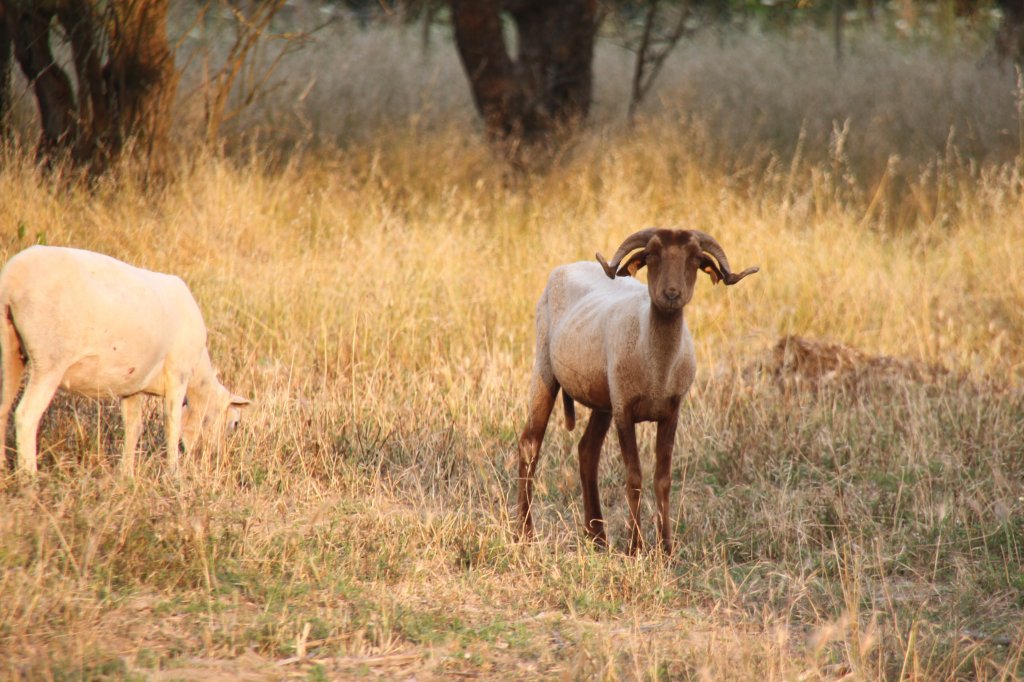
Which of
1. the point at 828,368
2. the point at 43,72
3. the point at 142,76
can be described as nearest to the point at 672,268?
the point at 828,368

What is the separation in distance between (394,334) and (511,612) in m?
3.15

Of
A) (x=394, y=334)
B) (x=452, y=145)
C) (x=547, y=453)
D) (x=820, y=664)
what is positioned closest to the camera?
(x=820, y=664)

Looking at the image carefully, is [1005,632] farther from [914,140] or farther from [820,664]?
[914,140]

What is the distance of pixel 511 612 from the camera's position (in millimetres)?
4059

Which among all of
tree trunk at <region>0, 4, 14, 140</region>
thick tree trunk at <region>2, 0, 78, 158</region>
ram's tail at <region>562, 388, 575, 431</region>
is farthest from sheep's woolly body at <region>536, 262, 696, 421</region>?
tree trunk at <region>0, 4, 14, 140</region>

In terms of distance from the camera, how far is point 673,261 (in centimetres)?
416

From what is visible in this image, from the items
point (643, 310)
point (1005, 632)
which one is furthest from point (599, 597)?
point (1005, 632)

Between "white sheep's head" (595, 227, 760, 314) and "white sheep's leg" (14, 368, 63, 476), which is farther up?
"white sheep's head" (595, 227, 760, 314)

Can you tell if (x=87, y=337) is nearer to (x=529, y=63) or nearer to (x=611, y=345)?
(x=611, y=345)

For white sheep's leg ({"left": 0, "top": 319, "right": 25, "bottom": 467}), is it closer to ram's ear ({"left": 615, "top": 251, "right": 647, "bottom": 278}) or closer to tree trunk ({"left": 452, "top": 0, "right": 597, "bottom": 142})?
ram's ear ({"left": 615, "top": 251, "right": 647, "bottom": 278})

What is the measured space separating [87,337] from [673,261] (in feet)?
7.61

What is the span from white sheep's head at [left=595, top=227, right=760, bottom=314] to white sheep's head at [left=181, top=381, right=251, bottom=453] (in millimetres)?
2133

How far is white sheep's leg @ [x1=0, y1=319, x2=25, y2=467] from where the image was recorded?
181 inches

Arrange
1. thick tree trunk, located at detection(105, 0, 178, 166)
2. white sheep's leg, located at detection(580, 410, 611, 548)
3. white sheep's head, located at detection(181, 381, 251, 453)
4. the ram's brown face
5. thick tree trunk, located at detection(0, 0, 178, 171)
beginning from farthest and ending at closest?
thick tree trunk, located at detection(105, 0, 178, 166)
thick tree trunk, located at detection(0, 0, 178, 171)
white sheep's head, located at detection(181, 381, 251, 453)
white sheep's leg, located at detection(580, 410, 611, 548)
the ram's brown face
